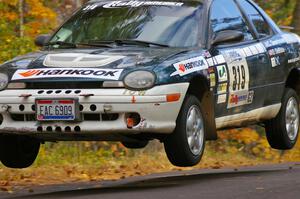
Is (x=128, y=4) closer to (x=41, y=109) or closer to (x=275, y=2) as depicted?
(x=41, y=109)

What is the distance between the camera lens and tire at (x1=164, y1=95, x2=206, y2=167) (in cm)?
797

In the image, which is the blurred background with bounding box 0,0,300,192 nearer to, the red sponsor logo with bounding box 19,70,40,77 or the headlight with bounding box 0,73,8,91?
the headlight with bounding box 0,73,8,91

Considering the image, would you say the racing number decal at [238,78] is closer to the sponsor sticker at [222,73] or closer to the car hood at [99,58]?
the sponsor sticker at [222,73]

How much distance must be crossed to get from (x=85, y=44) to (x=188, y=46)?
3.42ft

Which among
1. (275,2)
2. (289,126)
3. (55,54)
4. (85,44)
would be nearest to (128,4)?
(85,44)

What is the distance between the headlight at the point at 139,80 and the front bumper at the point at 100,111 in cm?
5

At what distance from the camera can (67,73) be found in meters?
7.73

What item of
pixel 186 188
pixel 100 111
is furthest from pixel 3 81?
pixel 186 188

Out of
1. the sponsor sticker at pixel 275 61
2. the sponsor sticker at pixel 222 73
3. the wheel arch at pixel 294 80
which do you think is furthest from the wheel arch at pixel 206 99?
the wheel arch at pixel 294 80

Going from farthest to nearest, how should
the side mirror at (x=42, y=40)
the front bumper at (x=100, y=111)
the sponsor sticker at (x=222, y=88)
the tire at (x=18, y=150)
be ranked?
the side mirror at (x=42, y=40), the sponsor sticker at (x=222, y=88), the tire at (x=18, y=150), the front bumper at (x=100, y=111)

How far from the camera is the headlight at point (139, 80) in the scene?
758 centimetres

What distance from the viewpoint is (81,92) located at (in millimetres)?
7562

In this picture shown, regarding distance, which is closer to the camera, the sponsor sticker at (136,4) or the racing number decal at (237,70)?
the racing number decal at (237,70)

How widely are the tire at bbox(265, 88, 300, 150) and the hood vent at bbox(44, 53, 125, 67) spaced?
10.4 feet
